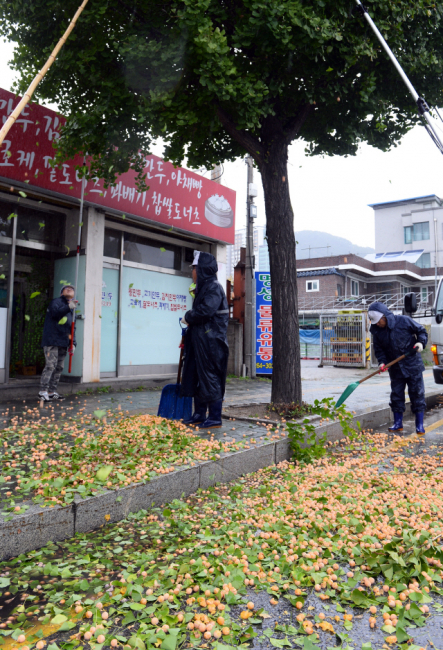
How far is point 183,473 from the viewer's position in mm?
4113

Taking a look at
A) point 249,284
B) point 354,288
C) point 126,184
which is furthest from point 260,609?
point 354,288

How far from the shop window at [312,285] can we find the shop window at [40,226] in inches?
1308

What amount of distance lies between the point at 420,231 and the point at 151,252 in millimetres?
46234

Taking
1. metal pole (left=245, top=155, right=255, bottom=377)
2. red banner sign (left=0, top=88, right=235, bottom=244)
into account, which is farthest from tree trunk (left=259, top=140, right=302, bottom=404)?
metal pole (left=245, top=155, right=255, bottom=377)

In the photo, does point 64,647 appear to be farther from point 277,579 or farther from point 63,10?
point 63,10

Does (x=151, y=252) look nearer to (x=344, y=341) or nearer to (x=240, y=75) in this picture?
(x=240, y=75)

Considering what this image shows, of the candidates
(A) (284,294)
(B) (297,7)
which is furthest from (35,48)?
(A) (284,294)

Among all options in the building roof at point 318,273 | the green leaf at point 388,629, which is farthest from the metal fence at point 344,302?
the green leaf at point 388,629

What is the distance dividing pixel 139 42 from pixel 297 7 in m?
2.08

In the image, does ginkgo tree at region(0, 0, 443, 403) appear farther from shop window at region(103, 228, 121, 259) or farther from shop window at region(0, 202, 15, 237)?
shop window at region(103, 228, 121, 259)

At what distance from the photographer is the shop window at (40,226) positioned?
8953 mm

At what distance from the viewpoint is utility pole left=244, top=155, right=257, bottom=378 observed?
520 inches

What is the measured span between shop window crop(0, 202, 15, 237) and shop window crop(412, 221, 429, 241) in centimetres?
4905

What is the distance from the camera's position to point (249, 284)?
13352mm
